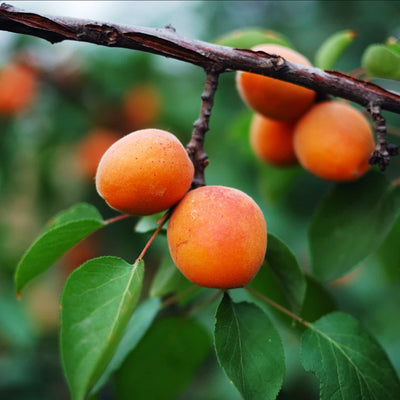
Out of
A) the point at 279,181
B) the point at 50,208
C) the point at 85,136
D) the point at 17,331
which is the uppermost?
the point at 279,181

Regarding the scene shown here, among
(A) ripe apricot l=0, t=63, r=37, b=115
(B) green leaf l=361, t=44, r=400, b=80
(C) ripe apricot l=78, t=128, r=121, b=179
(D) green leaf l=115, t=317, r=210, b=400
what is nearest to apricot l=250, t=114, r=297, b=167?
(B) green leaf l=361, t=44, r=400, b=80

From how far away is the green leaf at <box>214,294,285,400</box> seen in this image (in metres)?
0.62

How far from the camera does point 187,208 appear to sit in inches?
25.9

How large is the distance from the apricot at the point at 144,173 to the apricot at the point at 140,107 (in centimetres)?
123

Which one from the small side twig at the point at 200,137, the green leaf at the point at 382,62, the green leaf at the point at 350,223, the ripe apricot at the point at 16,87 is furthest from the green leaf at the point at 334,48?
the ripe apricot at the point at 16,87

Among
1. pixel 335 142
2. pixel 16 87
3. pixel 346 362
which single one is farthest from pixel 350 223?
pixel 16 87

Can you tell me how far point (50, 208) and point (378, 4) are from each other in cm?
181

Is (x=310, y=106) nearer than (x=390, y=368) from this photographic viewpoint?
No

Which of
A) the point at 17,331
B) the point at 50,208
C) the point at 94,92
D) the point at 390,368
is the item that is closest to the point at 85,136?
the point at 94,92

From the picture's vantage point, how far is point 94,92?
1.89m

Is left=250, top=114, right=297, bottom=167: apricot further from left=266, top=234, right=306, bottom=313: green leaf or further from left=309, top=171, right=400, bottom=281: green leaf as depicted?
left=266, top=234, right=306, bottom=313: green leaf

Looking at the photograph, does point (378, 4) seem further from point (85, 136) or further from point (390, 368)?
point (390, 368)

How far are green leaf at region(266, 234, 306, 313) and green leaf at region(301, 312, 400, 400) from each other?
0.17 ft

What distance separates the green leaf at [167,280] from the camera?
2.89ft
